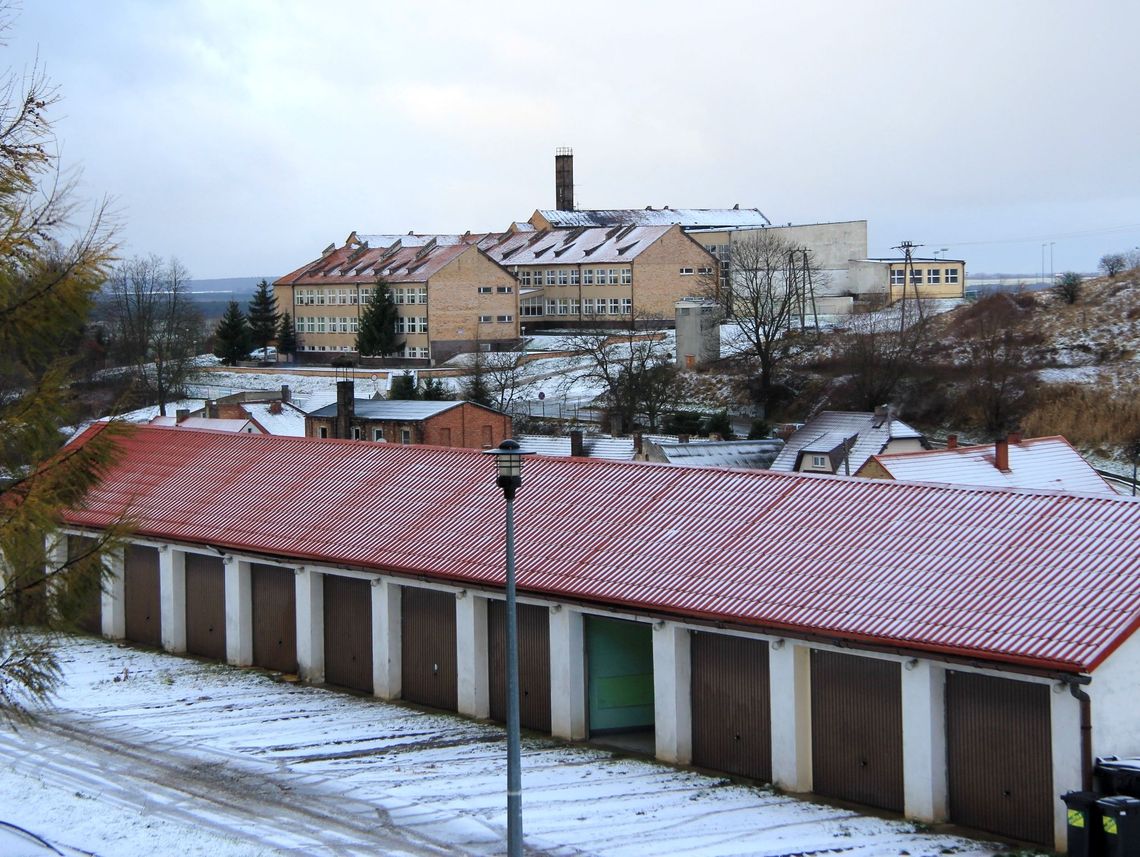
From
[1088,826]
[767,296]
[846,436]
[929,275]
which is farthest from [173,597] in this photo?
[929,275]

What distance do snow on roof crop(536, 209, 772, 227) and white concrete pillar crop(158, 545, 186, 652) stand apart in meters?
82.7

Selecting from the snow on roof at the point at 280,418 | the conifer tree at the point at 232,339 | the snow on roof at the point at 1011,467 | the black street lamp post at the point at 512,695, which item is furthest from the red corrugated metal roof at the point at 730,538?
the conifer tree at the point at 232,339

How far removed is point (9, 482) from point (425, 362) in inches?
2813

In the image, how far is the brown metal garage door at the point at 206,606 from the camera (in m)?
27.8

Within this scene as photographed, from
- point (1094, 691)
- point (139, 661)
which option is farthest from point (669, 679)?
point (139, 661)

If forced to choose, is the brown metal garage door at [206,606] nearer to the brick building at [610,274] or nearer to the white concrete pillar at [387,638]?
the white concrete pillar at [387,638]

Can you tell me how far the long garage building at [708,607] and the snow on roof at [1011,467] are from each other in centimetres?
1435

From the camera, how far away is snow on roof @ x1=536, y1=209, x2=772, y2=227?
358 feet

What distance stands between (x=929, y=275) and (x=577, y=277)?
73.3 ft

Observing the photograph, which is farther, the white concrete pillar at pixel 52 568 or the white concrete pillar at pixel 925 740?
the white concrete pillar at pixel 925 740

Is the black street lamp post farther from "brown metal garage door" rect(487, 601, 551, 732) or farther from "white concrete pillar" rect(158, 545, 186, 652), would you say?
"white concrete pillar" rect(158, 545, 186, 652)

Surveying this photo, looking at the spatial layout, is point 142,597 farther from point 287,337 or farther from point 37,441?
point 287,337

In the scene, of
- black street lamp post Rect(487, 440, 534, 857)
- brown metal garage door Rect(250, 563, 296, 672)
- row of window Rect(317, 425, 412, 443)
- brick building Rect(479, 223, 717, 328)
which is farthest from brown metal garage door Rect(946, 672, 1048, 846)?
brick building Rect(479, 223, 717, 328)

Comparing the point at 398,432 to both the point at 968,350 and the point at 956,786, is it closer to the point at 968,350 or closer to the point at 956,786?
the point at 968,350
